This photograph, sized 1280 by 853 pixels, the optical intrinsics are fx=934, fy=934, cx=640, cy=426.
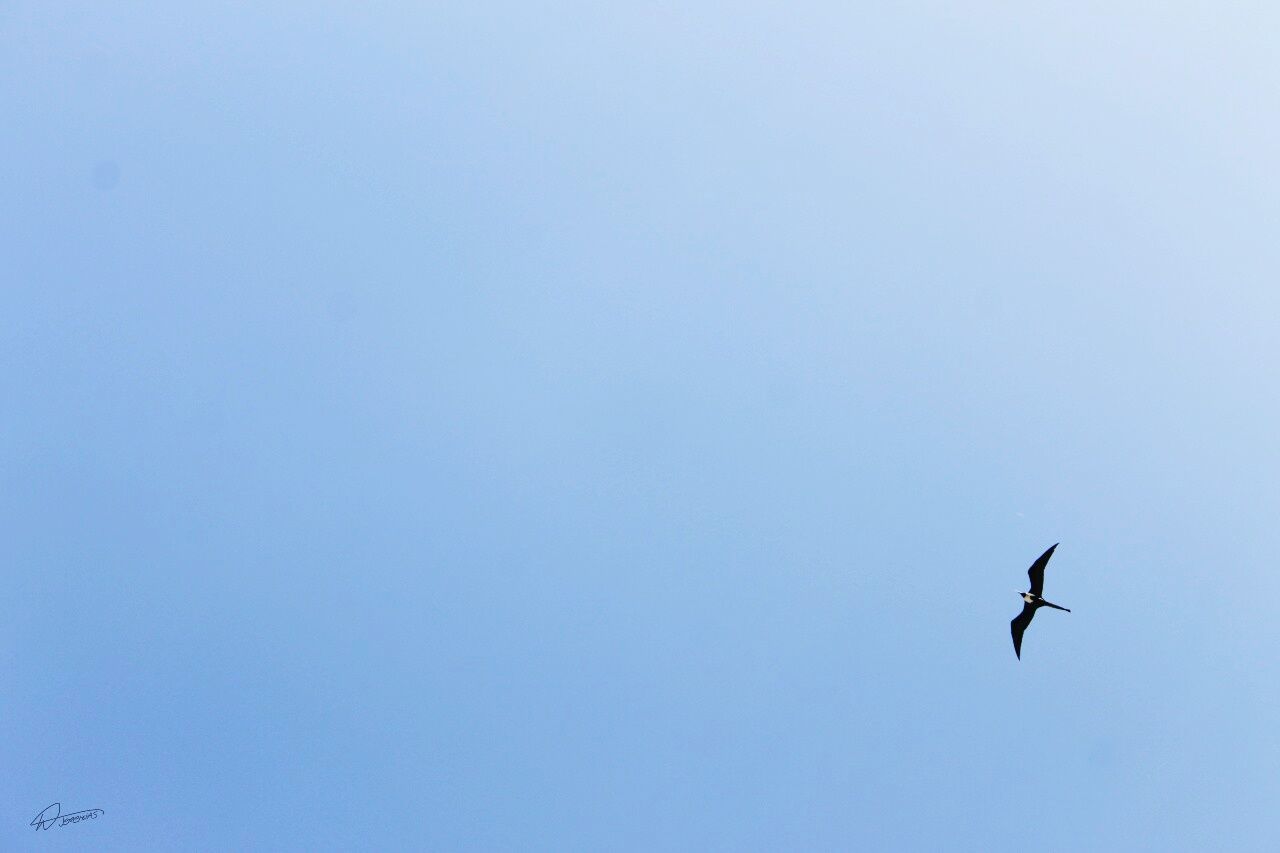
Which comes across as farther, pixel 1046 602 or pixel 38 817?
pixel 38 817

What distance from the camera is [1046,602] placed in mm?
45906

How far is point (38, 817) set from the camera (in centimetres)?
5238

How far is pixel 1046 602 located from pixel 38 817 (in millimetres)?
55676
